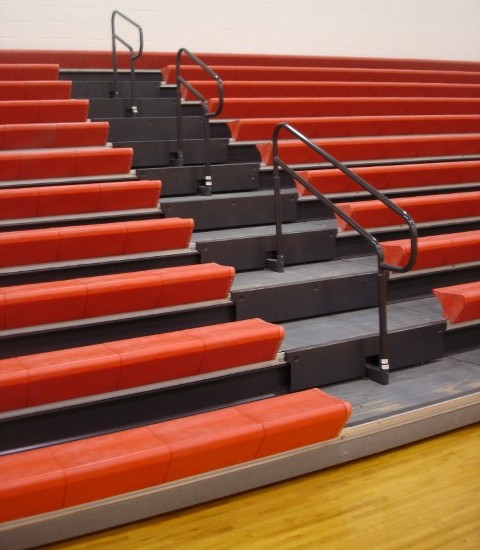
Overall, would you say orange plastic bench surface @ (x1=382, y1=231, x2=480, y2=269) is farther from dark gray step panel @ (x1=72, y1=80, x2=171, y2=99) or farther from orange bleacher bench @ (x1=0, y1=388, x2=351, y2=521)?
dark gray step panel @ (x1=72, y1=80, x2=171, y2=99)

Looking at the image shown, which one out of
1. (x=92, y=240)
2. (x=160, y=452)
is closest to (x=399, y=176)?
(x=92, y=240)

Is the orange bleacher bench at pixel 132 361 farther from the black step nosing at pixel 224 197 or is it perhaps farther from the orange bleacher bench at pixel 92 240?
the black step nosing at pixel 224 197

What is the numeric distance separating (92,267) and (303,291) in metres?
0.60

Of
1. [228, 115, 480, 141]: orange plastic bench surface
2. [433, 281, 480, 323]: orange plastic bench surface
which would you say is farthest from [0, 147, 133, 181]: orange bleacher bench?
[433, 281, 480, 323]: orange plastic bench surface

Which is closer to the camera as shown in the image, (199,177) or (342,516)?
(342,516)

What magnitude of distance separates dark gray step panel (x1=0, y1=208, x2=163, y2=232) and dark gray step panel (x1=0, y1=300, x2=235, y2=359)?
0.49 metres

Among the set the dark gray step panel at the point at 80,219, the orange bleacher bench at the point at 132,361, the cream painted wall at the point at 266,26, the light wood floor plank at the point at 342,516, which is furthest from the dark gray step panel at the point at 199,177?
the cream painted wall at the point at 266,26

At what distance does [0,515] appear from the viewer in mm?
1411

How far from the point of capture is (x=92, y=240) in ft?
7.17

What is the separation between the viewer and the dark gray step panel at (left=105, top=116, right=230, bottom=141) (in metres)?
2.98

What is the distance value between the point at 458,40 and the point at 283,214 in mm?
3053

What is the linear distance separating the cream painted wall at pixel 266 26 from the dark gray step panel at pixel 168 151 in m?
1.31

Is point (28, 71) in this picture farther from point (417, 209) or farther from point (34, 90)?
point (417, 209)

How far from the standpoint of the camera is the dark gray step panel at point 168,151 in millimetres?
2861
